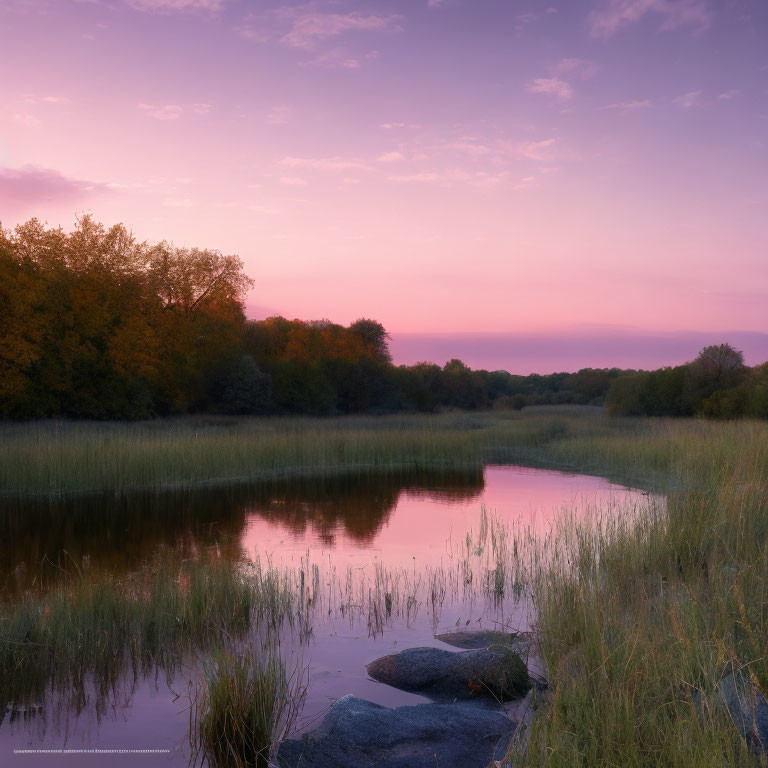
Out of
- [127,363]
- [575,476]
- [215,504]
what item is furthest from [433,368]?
[215,504]

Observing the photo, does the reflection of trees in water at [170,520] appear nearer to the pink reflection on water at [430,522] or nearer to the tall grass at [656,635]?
the pink reflection on water at [430,522]

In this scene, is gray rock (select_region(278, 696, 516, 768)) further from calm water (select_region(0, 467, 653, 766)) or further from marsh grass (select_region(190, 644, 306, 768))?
calm water (select_region(0, 467, 653, 766))

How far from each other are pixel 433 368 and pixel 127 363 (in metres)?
34.4

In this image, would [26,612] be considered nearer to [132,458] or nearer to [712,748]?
[712,748]

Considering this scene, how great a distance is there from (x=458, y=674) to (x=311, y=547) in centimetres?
486

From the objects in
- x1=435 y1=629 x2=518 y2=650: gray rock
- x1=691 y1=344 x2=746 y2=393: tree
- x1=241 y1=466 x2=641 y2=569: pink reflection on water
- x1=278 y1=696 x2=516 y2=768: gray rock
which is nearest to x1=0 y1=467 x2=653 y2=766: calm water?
x1=241 y1=466 x2=641 y2=569: pink reflection on water

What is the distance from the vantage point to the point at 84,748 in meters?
3.96

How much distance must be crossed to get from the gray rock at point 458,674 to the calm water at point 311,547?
0.42 feet

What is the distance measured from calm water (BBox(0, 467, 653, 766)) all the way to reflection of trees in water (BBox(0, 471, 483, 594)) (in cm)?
3

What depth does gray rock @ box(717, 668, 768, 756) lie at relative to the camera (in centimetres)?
276

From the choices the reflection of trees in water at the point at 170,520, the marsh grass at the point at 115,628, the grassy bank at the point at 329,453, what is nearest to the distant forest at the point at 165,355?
the grassy bank at the point at 329,453

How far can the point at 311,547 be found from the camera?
933 cm

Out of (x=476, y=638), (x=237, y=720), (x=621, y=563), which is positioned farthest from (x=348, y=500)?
(x=237, y=720)

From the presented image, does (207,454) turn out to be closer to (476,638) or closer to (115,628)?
(115,628)
